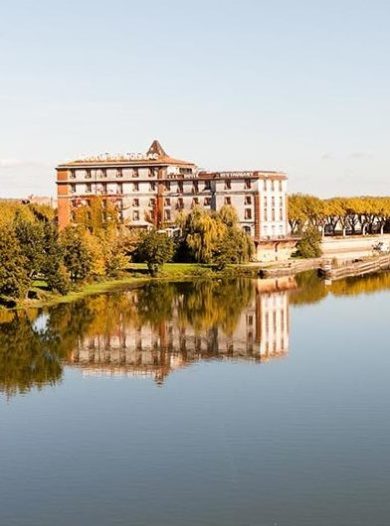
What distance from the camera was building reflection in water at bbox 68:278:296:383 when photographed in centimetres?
3447

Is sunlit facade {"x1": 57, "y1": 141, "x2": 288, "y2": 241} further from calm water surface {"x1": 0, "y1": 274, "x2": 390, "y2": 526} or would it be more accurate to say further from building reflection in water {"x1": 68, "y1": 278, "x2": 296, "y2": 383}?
calm water surface {"x1": 0, "y1": 274, "x2": 390, "y2": 526}

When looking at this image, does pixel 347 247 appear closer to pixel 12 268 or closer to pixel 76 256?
pixel 76 256

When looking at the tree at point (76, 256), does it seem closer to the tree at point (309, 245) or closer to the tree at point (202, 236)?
the tree at point (202, 236)

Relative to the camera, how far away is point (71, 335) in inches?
1583

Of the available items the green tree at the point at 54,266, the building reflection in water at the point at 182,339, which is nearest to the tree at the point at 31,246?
the green tree at the point at 54,266

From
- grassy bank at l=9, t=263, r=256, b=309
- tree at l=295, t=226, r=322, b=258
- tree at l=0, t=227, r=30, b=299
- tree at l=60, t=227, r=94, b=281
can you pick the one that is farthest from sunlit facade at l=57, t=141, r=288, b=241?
tree at l=0, t=227, r=30, b=299

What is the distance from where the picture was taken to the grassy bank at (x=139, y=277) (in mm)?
51344

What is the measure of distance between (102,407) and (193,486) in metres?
7.48

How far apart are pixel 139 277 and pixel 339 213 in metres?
45.3

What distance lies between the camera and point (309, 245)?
80.5 m

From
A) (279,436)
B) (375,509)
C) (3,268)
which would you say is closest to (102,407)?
(279,436)

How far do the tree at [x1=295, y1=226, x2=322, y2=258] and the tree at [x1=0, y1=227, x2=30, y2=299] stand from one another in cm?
3614

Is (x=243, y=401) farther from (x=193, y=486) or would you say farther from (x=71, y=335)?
(x=71, y=335)

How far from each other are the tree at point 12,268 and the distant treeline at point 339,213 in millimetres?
44932
